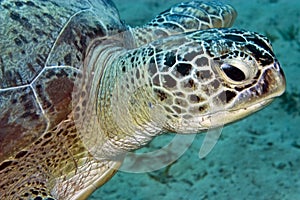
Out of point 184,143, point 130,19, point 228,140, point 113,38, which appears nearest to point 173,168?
point 184,143

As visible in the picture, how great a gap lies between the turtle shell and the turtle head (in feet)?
1.09

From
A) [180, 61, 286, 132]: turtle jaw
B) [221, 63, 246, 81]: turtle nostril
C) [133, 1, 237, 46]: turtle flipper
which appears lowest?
[180, 61, 286, 132]: turtle jaw

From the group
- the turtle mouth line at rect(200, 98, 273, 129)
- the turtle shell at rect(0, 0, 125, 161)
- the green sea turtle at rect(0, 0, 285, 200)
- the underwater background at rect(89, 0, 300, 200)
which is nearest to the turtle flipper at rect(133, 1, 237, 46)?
the green sea turtle at rect(0, 0, 285, 200)

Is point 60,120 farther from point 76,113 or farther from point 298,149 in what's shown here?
point 298,149

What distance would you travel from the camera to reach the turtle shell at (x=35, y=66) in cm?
167

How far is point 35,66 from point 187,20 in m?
1.00

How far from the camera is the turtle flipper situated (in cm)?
241

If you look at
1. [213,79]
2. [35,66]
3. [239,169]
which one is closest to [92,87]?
[35,66]

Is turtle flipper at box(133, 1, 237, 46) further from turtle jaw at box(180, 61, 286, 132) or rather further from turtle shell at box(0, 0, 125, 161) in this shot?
turtle jaw at box(180, 61, 286, 132)

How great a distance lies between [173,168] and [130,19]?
221cm

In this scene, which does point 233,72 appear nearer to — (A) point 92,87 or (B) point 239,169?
(A) point 92,87

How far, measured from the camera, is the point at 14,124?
1.67m

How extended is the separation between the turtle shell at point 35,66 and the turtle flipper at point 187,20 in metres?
0.55

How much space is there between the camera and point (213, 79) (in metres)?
1.70
